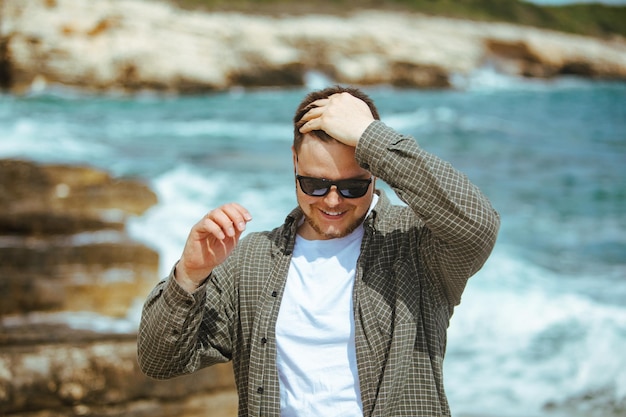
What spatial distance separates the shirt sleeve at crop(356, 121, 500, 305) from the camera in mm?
2184

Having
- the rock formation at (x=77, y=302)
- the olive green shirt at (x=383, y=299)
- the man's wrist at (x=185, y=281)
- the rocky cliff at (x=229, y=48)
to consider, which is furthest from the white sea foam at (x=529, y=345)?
the rocky cliff at (x=229, y=48)

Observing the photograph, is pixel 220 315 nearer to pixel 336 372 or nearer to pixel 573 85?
pixel 336 372

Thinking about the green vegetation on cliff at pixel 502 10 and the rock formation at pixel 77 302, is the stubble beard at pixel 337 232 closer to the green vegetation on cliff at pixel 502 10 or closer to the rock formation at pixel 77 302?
the rock formation at pixel 77 302

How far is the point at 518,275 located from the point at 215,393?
489 centimetres

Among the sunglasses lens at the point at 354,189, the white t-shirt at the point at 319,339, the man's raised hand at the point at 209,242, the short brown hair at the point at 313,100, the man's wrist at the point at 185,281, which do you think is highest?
the short brown hair at the point at 313,100

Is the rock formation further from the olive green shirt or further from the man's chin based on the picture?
the man's chin

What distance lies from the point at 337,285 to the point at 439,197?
1.27 ft

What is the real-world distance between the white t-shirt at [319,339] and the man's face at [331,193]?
0.08 m

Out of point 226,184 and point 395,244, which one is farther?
point 226,184

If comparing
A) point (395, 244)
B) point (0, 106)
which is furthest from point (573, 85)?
point (395, 244)

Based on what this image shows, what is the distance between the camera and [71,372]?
472 centimetres

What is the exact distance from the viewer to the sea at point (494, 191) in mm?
6496

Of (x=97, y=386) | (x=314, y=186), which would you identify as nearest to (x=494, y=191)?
(x=97, y=386)

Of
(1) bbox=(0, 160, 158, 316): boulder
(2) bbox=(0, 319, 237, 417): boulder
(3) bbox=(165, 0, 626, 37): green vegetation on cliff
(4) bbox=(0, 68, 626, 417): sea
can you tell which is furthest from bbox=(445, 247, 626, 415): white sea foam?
(3) bbox=(165, 0, 626, 37): green vegetation on cliff
